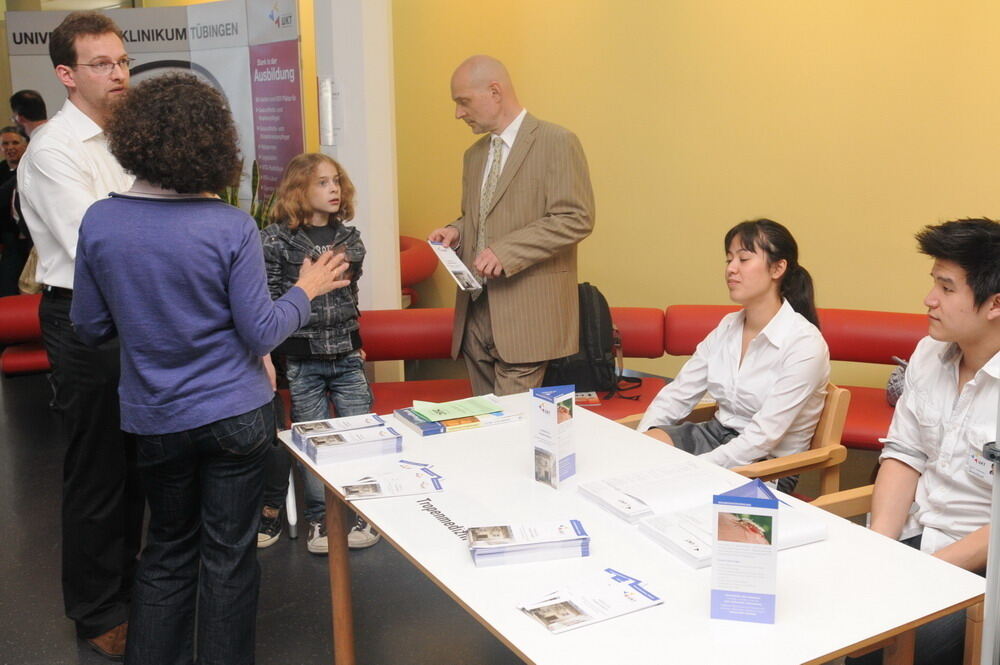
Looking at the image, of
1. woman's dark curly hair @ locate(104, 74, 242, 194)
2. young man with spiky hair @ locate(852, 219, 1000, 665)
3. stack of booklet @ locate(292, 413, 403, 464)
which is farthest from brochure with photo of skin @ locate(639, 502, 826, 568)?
woman's dark curly hair @ locate(104, 74, 242, 194)

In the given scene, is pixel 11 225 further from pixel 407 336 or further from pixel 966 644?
pixel 966 644

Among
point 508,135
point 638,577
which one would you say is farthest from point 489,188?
point 638,577

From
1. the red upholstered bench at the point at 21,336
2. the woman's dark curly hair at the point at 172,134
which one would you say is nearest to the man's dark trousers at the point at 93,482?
the woman's dark curly hair at the point at 172,134

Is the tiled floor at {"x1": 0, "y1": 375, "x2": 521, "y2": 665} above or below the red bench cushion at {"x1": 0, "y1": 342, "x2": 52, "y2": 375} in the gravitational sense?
below

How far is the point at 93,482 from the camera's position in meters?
3.11

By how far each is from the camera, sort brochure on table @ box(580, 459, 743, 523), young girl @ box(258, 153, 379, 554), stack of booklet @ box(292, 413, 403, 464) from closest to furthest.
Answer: brochure on table @ box(580, 459, 743, 523) → stack of booklet @ box(292, 413, 403, 464) → young girl @ box(258, 153, 379, 554)

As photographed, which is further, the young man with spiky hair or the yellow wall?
the yellow wall

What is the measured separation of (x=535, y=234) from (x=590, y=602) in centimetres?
224

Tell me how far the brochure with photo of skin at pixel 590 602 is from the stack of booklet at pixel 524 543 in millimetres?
101

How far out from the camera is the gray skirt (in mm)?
3348

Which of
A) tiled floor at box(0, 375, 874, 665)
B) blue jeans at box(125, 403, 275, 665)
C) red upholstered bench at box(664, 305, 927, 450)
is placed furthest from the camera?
red upholstered bench at box(664, 305, 927, 450)

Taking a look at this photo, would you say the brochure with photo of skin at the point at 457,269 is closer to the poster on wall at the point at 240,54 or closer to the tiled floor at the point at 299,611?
the tiled floor at the point at 299,611

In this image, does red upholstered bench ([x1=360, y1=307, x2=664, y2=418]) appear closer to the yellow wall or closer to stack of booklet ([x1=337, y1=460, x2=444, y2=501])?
the yellow wall

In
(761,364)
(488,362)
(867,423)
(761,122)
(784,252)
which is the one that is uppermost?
(761,122)
